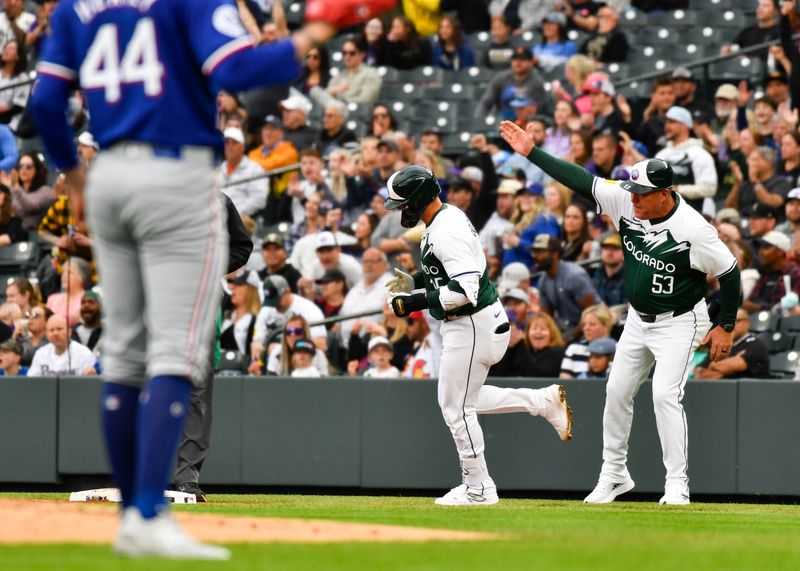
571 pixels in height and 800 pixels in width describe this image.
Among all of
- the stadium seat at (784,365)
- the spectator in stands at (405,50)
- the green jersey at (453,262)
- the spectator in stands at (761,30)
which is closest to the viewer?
the green jersey at (453,262)

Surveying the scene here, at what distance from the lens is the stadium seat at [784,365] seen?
10.7 metres

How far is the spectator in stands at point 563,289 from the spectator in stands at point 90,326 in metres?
3.71

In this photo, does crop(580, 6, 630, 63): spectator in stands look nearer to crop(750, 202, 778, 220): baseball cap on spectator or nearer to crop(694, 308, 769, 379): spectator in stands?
crop(750, 202, 778, 220): baseball cap on spectator

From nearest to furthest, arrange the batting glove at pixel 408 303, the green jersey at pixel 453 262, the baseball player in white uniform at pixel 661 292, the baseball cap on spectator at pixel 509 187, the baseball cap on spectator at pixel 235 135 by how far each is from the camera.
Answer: the green jersey at pixel 453 262 < the batting glove at pixel 408 303 < the baseball player in white uniform at pixel 661 292 < the baseball cap on spectator at pixel 509 187 < the baseball cap on spectator at pixel 235 135

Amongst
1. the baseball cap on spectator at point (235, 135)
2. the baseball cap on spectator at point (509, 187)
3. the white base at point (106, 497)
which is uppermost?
the baseball cap on spectator at point (235, 135)

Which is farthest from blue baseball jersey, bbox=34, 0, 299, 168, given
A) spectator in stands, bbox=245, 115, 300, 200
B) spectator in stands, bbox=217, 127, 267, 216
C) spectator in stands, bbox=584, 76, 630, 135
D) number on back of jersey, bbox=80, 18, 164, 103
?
spectator in stands, bbox=245, 115, 300, 200

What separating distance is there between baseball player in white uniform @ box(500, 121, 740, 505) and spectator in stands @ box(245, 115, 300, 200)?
6192 millimetres

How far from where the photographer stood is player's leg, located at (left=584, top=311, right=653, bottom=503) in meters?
8.70

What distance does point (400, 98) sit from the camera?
55.1 ft

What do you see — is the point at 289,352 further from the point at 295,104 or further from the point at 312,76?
the point at 312,76

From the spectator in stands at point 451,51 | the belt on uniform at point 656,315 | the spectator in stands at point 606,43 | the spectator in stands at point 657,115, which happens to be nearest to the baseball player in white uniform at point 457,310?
the belt on uniform at point 656,315

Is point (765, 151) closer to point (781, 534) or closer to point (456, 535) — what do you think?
point (781, 534)

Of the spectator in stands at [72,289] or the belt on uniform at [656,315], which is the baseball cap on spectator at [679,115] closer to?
the belt on uniform at [656,315]

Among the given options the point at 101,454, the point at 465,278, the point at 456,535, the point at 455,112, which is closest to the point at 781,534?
the point at 456,535
